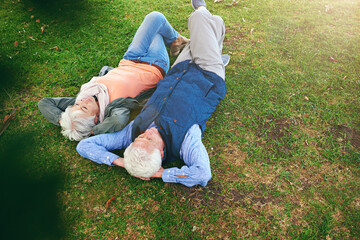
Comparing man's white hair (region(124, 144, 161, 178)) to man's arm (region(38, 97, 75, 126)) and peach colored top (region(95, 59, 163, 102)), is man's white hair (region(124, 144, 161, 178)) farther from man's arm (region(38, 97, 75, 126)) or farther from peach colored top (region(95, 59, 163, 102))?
man's arm (region(38, 97, 75, 126))

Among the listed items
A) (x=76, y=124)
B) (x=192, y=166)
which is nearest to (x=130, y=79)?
(x=76, y=124)

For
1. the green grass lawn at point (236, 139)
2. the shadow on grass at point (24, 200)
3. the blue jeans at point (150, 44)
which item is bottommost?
the green grass lawn at point (236, 139)

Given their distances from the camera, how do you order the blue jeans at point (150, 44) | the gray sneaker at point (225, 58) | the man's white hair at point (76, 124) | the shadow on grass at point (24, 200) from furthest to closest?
the gray sneaker at point (225, 58), the blue jeans at point (150, 44), the man's white hair at point (76, 124), the shadow on grass at point (24, 200)

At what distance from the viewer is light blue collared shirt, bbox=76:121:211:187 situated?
3.28 metres

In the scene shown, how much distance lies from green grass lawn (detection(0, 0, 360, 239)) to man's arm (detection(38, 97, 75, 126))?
0.46 metres

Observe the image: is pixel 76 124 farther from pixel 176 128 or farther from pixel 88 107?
pixel 176 128

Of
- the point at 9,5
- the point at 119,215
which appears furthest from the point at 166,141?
the point at 9,5

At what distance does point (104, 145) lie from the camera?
12.1 feet

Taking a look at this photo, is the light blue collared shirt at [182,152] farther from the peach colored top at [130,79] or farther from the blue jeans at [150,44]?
the blue jeans at [150,44]

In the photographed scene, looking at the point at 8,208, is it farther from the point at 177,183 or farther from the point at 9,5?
the point at 9,5

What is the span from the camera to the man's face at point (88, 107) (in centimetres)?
371

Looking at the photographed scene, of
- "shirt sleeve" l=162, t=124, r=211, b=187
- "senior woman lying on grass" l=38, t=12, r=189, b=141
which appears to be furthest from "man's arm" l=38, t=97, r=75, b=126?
"shirt sleeve" l=162, t=124, r=211, b=187

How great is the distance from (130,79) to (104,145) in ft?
4.25

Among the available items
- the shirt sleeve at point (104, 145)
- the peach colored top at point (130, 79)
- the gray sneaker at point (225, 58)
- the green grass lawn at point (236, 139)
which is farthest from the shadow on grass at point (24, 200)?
the gray sneaker at point (225, 58)
